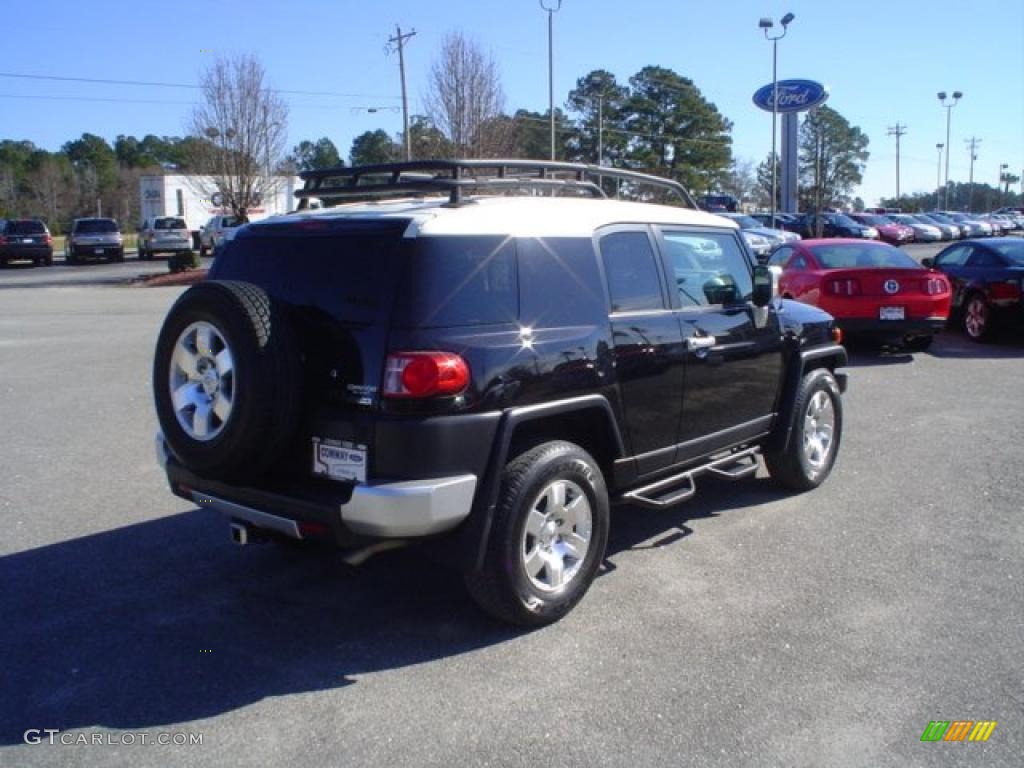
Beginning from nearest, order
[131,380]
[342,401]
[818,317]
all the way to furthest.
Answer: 1. [342,401]
2. [818,317]
3. [131,380]

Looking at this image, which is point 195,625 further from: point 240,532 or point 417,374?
point 417,374

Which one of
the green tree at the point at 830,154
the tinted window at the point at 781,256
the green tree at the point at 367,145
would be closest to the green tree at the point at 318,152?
the green tree at the point at 367,145

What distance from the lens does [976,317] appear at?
13.2 m

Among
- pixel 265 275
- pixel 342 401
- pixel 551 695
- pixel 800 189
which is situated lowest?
pixel 551 695

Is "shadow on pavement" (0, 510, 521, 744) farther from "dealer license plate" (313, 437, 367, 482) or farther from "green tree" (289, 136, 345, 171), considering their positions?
"green tree" (289, 136, 345, 171)

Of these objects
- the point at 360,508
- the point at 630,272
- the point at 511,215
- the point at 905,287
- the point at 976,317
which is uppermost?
the point at 511,215

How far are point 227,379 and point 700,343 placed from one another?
8.31ft

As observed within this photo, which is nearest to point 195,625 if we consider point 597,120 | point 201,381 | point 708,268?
point 201,381

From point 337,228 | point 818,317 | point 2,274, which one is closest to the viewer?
point 337,228

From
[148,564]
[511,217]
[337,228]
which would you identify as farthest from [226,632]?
[511,217]

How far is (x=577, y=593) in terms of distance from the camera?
4.27 metres

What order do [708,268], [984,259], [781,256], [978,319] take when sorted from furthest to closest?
[781,256] < [984,259] < [978,319] < [708,268]

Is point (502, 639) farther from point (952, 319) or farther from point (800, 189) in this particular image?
point (800, 189)

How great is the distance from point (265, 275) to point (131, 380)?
22.9ft
